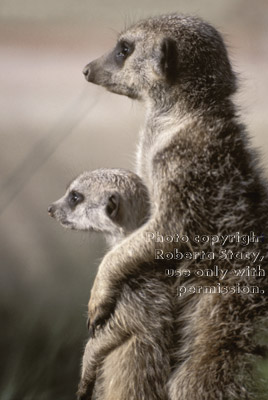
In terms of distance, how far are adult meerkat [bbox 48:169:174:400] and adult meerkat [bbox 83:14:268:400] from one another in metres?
0.04

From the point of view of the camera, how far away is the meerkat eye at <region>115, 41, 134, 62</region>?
6.05 feet

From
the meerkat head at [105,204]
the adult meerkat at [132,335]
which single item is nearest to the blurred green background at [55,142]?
the meerkat head at [105,204]

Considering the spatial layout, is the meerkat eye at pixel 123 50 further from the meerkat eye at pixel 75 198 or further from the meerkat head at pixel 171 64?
the meerkat eye at pixel 75 198

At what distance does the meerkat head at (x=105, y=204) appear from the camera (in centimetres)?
182

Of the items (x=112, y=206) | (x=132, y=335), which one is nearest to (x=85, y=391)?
(x=132, y=335)

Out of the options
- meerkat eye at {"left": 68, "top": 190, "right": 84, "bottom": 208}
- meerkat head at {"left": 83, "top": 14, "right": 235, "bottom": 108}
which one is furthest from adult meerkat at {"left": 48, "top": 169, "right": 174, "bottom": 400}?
meerkat head at {"left": 83, "top": 14, "right": 235, "bottom": 108}

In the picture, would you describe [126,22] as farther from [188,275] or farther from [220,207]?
[188,275]

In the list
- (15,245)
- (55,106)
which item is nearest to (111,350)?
(15,245)

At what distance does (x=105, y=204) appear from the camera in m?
1.86

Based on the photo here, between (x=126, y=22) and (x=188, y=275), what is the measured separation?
0.86 m

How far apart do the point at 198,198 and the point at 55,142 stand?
1.87 feet

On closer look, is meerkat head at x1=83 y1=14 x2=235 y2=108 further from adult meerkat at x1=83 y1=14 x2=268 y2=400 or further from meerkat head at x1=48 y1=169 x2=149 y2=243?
meerkat head at x1=48 y1=169 x2=149 y2=243

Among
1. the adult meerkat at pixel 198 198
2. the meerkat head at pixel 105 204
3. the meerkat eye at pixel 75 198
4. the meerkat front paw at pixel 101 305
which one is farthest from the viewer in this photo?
the meerkat eye at pixel 75 198

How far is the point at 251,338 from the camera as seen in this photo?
1.56 metres
